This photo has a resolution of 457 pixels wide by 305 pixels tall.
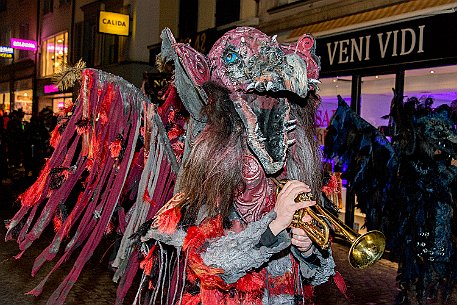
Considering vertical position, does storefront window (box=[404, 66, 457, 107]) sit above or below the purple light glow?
below

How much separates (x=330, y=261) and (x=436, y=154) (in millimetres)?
3180

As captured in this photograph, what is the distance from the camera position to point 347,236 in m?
2.12

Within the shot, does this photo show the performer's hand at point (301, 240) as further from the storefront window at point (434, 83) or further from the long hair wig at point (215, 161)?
the storefront window at point (434, 83)

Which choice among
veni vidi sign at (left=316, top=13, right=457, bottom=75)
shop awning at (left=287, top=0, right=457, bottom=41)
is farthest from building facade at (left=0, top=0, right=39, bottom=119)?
Result: veni vidi sign at (left=316, top=13, right=457, bottom=75)

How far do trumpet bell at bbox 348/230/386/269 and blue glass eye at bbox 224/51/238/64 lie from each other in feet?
2.76

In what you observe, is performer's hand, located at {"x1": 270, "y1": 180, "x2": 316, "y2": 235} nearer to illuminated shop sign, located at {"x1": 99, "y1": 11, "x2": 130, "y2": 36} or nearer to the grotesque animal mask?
the grotesque animal mask

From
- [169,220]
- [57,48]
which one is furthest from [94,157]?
[57,48]

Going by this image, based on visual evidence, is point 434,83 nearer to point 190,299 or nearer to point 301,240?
point 301,240

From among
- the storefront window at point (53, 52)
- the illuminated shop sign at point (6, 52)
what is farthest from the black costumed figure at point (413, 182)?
the illuminated shop sign at point (6, 52)

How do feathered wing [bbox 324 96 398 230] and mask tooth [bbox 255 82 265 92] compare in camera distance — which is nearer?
mask tooth [bbox 255 82 265 92]

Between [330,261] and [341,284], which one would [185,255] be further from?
[341,284]

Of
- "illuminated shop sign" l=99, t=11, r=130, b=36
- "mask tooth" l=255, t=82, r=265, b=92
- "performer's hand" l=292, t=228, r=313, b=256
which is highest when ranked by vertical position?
"illuminated shop sign" l=99, t=11, r=130, b=36

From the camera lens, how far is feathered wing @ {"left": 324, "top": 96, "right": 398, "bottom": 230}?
5.28 metres

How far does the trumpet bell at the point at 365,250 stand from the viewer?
2.10 meters
